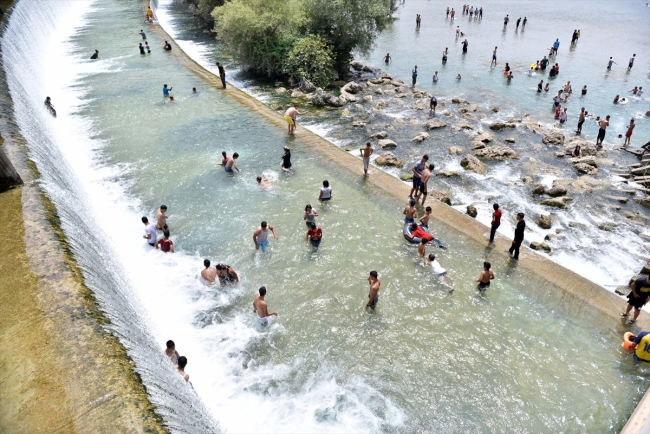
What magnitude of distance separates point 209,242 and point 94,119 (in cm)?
1346

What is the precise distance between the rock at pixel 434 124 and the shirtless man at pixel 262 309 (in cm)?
1638

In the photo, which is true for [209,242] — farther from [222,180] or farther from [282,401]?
[282,401]

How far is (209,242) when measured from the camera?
41.1 feet

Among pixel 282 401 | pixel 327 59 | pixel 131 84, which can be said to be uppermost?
pixel 327 59

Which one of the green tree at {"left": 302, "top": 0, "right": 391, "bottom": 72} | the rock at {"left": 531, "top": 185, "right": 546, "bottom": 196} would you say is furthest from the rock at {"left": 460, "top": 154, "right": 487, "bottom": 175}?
the green tree at {"left": 302, "top": 0, "right": 391, "bottom": 72}

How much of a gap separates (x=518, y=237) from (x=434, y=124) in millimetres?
12907

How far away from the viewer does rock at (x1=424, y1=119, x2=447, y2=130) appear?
73.6ft

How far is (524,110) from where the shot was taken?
26359 mm

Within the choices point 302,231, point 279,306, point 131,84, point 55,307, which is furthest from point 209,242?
point 131,84

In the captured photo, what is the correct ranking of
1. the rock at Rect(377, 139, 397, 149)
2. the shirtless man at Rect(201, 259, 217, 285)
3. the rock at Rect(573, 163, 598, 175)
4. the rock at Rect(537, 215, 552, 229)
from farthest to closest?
the rock at Rect(377, 139, 397, 149) → the rock at Rect(573, 163, 598, 175) → the rock at Rect(537, 215, 552, 229) → the shirtless man at Rect(201, 259, 217, 285)

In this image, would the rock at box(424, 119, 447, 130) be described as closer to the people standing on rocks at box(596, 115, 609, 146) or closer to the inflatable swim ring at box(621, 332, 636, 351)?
the people standing on rocks at box(596, 115, 609, 146)

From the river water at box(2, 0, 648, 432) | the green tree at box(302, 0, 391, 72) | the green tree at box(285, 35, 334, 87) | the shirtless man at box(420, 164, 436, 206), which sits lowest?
the river water at box(2, 0, 648, 432)

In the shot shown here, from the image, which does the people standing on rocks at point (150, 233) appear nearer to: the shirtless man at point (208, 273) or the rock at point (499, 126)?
the shirtless man at point (208, 273)

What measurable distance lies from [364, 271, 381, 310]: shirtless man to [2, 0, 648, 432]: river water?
0.34 metres
